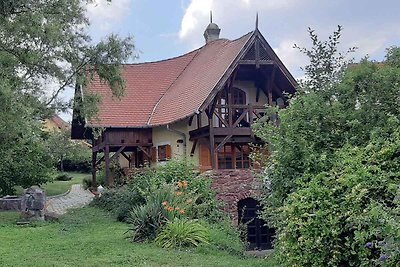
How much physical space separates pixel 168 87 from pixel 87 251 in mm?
16366

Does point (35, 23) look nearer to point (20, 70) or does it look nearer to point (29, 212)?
point (20, 70)

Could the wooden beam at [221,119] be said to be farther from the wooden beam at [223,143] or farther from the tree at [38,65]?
the tree at [38,65]

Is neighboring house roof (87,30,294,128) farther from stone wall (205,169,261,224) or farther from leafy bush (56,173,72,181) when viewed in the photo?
leafy bush (56,173,72,181)

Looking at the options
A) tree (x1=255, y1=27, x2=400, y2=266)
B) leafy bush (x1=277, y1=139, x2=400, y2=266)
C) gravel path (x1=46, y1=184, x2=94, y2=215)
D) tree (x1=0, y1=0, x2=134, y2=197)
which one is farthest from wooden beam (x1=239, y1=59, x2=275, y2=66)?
leafy bush (x1=277, y1=139, x2=400, y2=266)

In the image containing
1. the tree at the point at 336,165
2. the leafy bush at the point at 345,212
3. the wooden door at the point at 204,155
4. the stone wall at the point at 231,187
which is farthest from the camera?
the wooden door at the point at 204,155

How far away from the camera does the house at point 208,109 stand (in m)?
19.0

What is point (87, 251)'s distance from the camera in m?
9.88

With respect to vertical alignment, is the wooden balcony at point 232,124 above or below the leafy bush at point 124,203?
above

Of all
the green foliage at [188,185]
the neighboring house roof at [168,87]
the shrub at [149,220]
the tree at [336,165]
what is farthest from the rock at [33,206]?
the tree at [336,165]

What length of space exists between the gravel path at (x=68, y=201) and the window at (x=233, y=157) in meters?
6.09

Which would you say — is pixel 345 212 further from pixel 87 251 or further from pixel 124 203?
pixel 124 203

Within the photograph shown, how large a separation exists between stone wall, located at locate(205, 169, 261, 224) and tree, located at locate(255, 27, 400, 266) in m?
7.08

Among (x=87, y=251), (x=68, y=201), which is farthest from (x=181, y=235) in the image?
(x=68, y=201)

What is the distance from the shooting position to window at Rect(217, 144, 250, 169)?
70.4 feet
